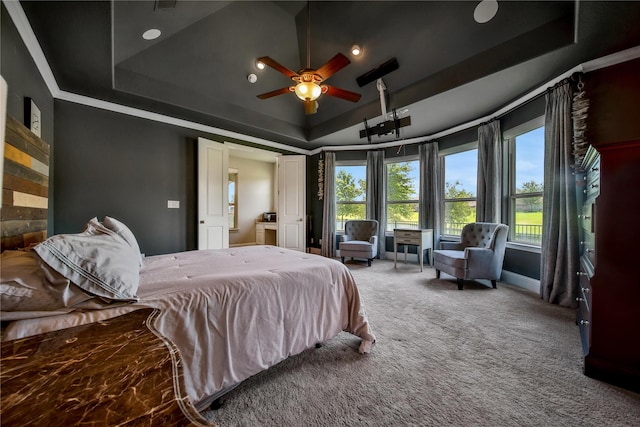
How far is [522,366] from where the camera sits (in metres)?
1.67

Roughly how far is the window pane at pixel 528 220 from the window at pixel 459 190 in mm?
688

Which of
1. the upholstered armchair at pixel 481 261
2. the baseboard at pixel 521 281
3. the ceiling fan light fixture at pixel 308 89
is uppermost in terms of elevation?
the ceiling fan light fixture at pixel 308 89

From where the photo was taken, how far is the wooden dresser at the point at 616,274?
1447 millimetres

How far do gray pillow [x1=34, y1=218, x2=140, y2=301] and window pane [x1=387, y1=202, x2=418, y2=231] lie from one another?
5.00 metres

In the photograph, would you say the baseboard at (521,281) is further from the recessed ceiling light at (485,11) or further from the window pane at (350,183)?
the recessed ceiling light at (485,11)

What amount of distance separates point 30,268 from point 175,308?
565 millimetres

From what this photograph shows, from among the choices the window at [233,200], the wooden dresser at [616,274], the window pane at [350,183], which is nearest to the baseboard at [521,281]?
the wooden dresser at [616,274]

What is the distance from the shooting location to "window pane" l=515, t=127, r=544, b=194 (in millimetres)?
3312

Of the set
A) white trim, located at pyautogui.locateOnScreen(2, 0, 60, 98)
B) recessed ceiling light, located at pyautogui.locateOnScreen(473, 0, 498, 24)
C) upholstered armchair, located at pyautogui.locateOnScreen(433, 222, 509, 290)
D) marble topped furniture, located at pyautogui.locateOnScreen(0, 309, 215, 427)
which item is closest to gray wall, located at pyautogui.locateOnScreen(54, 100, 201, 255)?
white trim, located at pyautogui.locateOnScreen(2, 0, 60, 98)

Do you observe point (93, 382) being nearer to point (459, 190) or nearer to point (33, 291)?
point (33, 291)

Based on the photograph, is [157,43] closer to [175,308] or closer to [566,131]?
[175,308]

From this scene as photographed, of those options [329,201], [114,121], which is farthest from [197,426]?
[329,201]

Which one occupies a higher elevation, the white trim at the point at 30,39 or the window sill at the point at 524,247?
the white trim at the point at 30,39

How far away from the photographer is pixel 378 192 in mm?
5414
